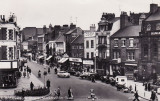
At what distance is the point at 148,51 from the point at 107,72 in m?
13.5

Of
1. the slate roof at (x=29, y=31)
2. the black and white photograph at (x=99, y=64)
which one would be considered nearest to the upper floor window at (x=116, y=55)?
the black and white photograph at (x=99, y=64)

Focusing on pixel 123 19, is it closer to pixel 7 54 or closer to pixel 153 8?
pixel 153 8

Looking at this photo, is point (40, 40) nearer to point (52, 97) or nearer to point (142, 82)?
point (142, 82)

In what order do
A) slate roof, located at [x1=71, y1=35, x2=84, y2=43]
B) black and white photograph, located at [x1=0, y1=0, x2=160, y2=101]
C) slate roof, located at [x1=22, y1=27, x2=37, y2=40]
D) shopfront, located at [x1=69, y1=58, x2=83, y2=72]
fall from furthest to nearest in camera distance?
slate roof, located at [x1=22, y1=27, x2=37, y2=40], slate roof, located at [x1=71, y1=35, x2=84, y2=43], shopfront, located at [x1=69, y1=58, x2=83, y2=72], black and white photograph, located at [x1=0, y1=0, x2=160, y2=101]

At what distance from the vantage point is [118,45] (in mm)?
→ 62812

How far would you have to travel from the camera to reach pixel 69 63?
82.2m

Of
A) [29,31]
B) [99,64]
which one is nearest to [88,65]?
[99,64]

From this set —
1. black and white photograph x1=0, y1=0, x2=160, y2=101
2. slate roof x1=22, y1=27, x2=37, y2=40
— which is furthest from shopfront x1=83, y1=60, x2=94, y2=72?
slate roof x1=22, y1=27, x2=37, y2=40

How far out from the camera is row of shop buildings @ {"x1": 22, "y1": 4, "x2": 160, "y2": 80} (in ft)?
178

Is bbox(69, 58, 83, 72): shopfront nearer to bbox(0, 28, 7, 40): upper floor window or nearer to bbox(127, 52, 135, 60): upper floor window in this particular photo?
bbox(127, 52, 135, 60): upper floor window

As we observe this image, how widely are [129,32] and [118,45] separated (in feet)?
11.3

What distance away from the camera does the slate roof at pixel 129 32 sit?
197 ft

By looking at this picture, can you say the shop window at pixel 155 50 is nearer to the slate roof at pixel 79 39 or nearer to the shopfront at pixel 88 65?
the shopfront at pixel 88 65

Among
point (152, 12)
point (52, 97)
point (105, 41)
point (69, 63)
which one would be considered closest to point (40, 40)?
point (69, 63)
